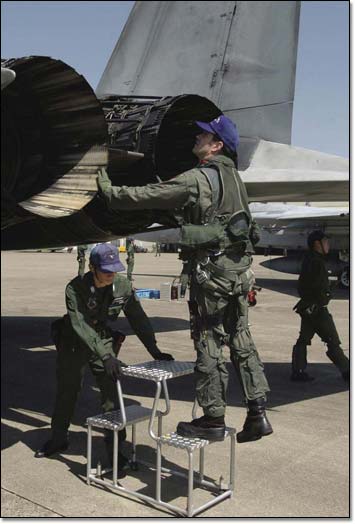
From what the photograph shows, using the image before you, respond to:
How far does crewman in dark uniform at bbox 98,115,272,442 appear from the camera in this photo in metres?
3.30

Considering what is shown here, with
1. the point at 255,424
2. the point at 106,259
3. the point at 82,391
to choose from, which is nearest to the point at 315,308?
the point at 82,391

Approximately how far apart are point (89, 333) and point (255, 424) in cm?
118

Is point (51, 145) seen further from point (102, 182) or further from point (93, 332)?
point (93, 332)

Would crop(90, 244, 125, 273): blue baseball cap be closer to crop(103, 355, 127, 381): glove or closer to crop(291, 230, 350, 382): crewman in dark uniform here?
crop(103, 355, 127, 381): glove

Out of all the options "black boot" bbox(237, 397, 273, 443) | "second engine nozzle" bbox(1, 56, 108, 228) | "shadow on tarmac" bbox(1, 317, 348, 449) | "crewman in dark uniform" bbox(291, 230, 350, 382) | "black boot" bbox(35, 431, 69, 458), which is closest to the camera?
"black boot" bbox(237, 397, 273, 443)

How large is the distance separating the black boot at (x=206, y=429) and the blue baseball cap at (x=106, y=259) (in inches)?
41.9

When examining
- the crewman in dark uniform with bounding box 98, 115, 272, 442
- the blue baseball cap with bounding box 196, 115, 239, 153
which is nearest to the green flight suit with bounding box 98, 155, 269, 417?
the crewman in dark uniform with bounding box 98, 115, 272, 442

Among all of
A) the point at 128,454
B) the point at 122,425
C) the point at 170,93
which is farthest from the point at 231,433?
the point at 170,93

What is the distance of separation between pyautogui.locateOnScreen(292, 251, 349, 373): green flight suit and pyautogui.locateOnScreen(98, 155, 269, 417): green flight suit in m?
3.33

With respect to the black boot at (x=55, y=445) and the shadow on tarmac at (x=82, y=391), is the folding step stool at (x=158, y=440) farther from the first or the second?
the shadow on tarmac at (x=82, y=391)

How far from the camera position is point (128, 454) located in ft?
13.4

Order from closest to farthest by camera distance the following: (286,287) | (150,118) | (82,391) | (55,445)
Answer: (55,445)
(150,118)
(82,391)
(286,287)

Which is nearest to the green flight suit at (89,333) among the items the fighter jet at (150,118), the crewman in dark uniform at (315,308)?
the fighter jet at (150,118)

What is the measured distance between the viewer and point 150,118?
4691 mm
